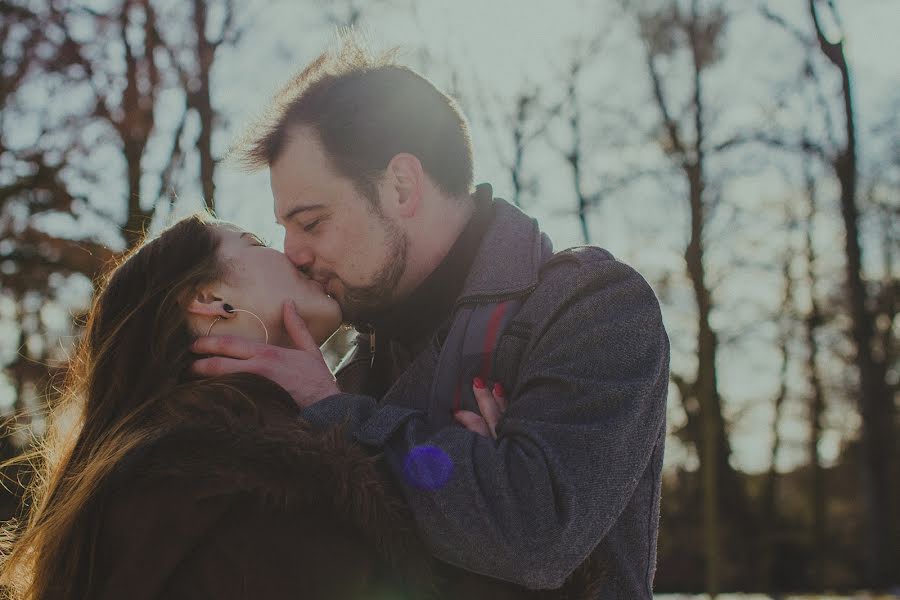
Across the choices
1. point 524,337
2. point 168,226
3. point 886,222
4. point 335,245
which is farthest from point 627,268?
point 886,222

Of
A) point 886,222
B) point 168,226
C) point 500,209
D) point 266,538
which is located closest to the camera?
point 266,538

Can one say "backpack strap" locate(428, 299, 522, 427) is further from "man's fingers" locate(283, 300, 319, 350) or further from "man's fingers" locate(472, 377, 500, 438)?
"man's fingers" locate(283, 300, 319, 350)

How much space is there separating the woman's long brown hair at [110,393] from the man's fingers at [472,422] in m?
0.66

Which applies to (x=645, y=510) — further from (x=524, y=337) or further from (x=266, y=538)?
(x=266, y=538)

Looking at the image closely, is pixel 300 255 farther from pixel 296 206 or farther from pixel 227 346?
pixel 227 346

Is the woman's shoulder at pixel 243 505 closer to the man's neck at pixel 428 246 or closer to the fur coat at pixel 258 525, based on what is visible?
the fur coat at pixel 258 525

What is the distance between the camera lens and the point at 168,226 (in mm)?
2650

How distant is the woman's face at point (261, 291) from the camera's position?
8.19 ft

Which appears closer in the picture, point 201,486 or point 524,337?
point 201,486

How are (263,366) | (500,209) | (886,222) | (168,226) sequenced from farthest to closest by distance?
1. (886,222)
2. (500,209)
3. (168,226)
4. (263,366)

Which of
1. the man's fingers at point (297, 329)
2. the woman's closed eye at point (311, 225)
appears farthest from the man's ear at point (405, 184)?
the man's fingers at point (297, 329)

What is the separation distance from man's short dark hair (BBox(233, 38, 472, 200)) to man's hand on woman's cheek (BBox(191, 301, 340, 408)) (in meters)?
0.72

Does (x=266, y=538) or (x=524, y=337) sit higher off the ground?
(x=524, y=337)

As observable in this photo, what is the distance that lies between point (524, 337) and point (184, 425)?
37.2 inches
